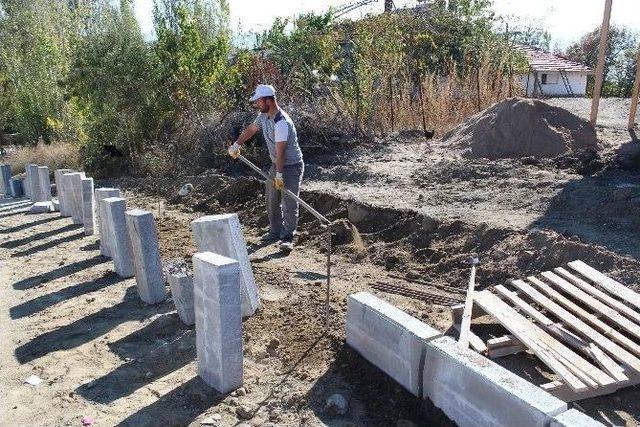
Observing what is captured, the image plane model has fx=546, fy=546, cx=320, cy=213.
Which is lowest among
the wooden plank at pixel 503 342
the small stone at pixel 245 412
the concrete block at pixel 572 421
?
the small stone at pixel 245 412

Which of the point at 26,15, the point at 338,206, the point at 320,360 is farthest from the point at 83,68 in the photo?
the point at 320,360

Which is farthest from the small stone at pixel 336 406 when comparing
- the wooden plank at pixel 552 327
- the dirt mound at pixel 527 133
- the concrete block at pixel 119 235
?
the dirt mound at pixel 527 133

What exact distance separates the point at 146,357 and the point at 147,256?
111cm

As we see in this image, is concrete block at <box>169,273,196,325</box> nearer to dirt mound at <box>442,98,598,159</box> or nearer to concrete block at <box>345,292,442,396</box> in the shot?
concrete block at <box>345,292,442,396</box>

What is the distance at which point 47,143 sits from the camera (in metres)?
16.2

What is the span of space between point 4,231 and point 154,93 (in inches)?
189

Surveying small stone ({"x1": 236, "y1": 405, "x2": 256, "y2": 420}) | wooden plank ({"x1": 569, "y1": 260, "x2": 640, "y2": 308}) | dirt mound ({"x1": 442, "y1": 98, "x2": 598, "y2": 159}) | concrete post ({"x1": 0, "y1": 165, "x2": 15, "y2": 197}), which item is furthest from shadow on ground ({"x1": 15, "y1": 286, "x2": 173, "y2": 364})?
concrete post ({"x1": 0, "y1": 165, "x2": 15, "y2": 197})

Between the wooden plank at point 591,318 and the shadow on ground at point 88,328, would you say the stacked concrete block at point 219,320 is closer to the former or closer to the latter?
the shadow on ground at point 88,328

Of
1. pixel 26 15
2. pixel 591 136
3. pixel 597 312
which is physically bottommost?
pixel 597 312

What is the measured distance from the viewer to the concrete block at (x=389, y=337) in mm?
3156

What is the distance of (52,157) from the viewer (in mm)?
13133

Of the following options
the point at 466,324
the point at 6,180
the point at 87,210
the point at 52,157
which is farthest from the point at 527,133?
the point at 52,157

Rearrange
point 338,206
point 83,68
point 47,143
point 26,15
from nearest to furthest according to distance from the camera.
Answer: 1. point 338,206
2. point 83,68
3. point 47,143
4. point 26,15

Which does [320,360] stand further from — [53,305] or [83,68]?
[83,68]
